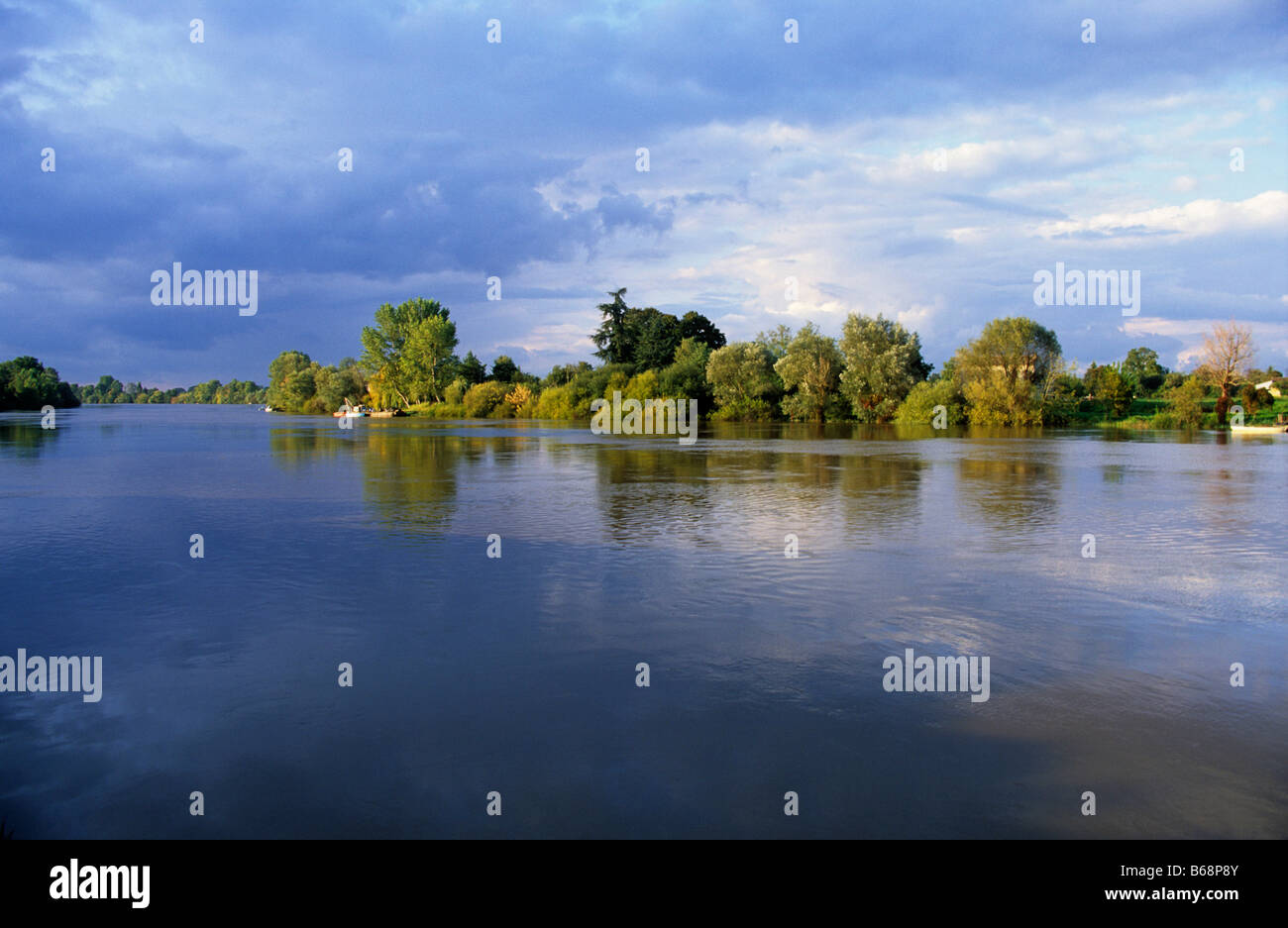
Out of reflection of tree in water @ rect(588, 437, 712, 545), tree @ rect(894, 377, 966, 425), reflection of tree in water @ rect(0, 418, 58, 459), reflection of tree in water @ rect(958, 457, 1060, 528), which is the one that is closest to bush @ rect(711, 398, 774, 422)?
tree @ rect(894, 377, 966, 425)

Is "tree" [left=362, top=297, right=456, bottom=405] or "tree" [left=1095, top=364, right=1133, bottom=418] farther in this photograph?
"tree" [left=362, top=297, right=456, bottom=405]

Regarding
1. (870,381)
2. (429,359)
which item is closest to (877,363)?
(870,381)

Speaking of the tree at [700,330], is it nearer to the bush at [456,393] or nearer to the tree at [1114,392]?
the bush at [456,393]

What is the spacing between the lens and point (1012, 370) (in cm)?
6900

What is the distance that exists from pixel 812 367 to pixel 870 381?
17.4ft

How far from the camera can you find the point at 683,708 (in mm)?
6512

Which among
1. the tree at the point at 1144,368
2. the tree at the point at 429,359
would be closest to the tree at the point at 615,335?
the tree at the point at 429,359

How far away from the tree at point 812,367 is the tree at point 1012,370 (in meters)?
11.0

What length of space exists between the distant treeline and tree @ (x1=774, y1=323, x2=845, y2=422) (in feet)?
0.32

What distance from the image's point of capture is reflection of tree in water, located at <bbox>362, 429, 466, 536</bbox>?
54.9ft

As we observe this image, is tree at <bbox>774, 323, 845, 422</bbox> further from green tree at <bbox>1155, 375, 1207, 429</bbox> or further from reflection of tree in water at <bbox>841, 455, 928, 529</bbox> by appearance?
reflection of tree in water at <bbox>841, 455, 928, 529</bbox>

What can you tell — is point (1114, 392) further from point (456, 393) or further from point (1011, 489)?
point (456, 393)
